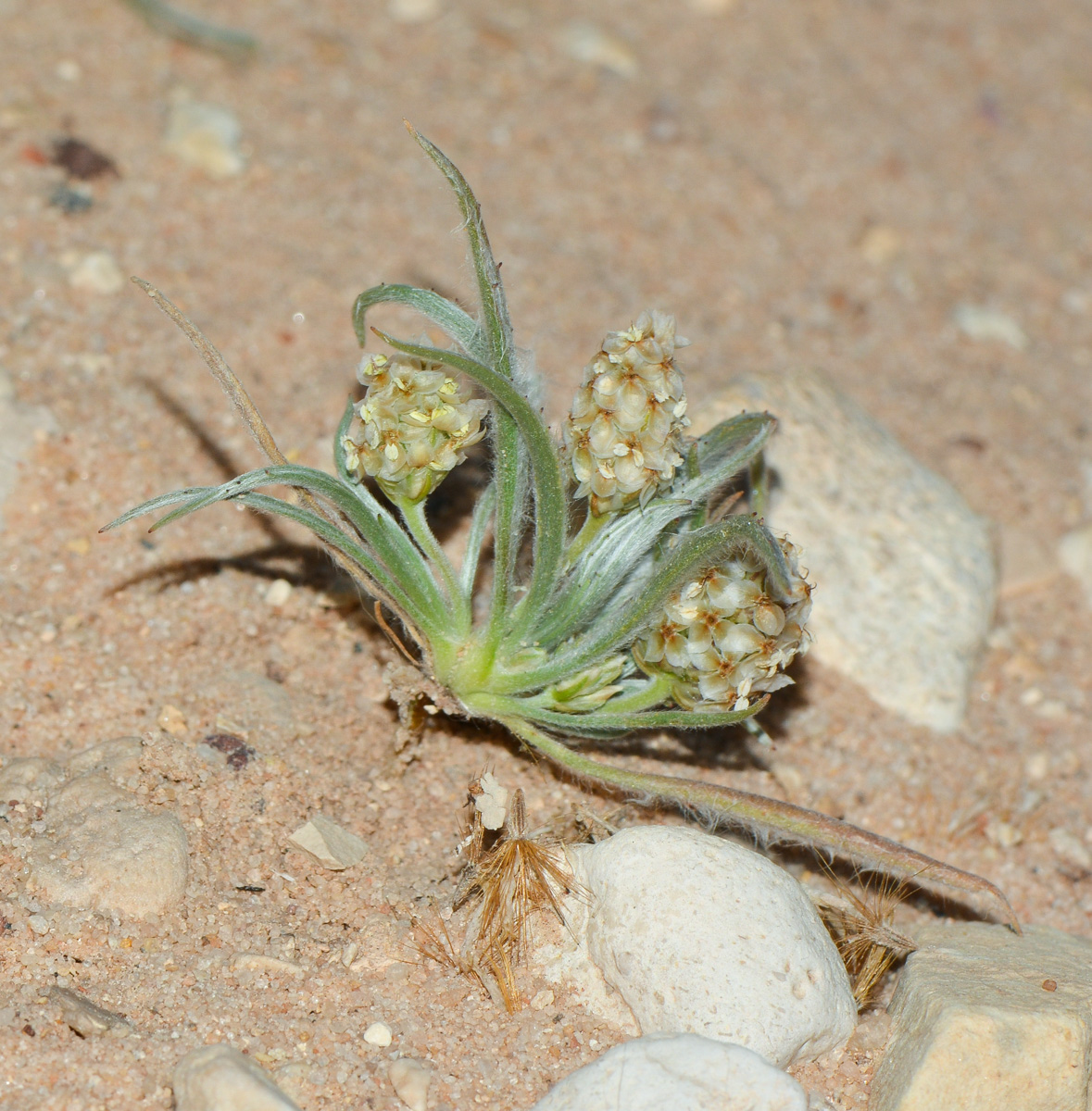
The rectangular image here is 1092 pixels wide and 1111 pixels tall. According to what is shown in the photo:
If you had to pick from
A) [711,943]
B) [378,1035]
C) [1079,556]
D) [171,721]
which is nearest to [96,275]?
[171,721]

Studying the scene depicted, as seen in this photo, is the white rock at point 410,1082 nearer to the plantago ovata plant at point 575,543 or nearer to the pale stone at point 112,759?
the plantago ovata plant at point 575,543

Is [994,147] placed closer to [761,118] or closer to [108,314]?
[761,118]

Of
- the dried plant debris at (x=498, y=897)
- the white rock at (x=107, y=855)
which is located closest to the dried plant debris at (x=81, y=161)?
the white rock at (x=107, y=855)

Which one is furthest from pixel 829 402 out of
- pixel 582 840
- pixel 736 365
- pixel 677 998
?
pixel 677 998

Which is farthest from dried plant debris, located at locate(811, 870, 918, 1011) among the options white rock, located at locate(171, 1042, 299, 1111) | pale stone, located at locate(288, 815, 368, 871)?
white rock, located at locate(171, 1042, 299, 1111)

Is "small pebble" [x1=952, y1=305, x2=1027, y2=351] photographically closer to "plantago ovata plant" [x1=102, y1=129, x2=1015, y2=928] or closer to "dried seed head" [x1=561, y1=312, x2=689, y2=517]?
"plantago ovata plant" [x1=102, y1=129, x2=1015, y2=928]
